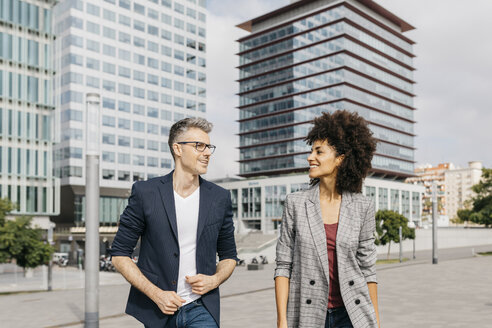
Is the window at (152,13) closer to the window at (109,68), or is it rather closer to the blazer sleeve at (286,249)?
the window at (109,68)

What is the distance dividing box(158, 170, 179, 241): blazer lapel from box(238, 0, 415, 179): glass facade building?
8793 cm

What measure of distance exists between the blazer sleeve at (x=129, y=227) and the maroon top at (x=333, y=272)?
44.8 inches

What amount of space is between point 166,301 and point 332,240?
1.05 metres

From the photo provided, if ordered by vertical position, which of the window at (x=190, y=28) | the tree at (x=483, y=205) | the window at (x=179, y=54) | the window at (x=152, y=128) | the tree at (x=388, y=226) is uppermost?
the window at (x=190, y=28)

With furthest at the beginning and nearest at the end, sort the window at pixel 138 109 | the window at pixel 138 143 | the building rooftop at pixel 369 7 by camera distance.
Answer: the building rooftop at pixel 369 7, the window at pixel 138 109, the window at pixel 138 143

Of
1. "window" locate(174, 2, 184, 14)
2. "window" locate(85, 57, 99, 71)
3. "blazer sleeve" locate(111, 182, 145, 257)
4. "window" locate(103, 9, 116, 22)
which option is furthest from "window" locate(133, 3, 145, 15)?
"blazer sleeve" locate(111, 182, 145, 257)

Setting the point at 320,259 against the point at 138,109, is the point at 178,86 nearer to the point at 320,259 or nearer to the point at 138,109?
the point at 138,109

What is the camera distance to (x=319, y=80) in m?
94.3

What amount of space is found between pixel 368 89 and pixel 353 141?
9644 cm

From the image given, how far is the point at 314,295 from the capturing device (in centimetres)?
336

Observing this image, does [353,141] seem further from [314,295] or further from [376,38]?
[376,38]

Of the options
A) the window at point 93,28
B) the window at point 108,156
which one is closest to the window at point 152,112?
the window at point 108,156

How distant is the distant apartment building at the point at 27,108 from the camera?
177 feet

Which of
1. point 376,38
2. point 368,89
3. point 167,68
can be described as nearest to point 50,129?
point 167,68
